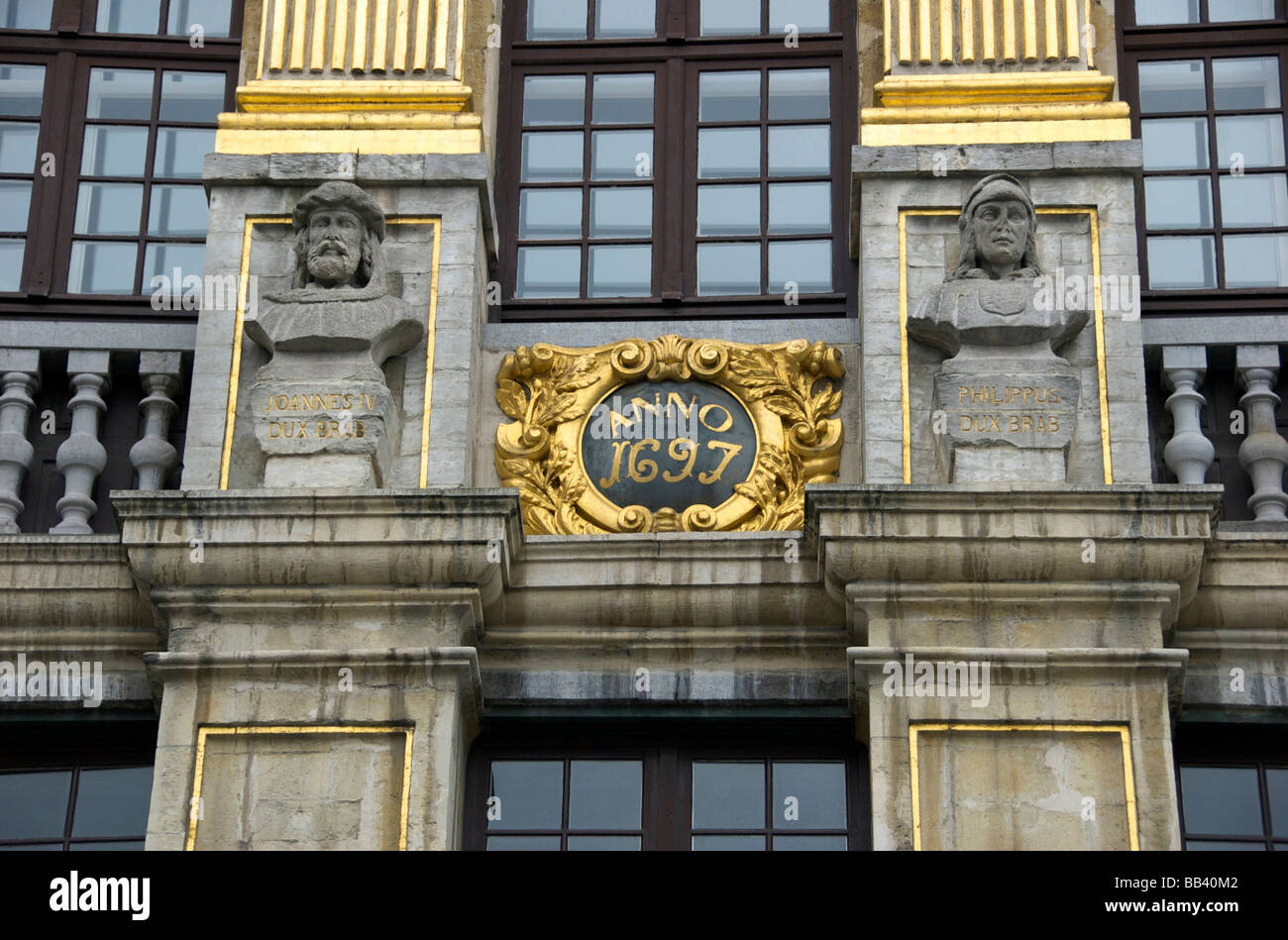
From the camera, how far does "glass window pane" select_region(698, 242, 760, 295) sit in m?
18.5

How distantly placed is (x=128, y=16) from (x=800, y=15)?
448 centimetres

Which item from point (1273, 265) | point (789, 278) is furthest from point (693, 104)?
point (1273, 265)

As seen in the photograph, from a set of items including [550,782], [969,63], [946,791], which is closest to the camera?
[946,791]

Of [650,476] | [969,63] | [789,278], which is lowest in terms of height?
[650,476]

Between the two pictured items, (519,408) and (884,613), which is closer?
(884,613)

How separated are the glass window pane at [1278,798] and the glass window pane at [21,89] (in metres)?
8.95

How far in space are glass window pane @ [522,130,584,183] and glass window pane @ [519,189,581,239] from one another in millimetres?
109

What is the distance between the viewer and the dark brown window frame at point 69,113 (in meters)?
18.4

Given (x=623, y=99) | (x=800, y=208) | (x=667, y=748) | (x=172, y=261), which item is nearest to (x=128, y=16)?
(x=172, y=261)

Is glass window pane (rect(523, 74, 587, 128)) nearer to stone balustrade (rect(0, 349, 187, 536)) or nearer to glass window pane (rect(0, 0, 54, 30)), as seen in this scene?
stone balustrade (rect(0, 349, 187, 536))

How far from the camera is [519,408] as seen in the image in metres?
17.7

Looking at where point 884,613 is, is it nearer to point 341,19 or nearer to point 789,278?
point 789,278

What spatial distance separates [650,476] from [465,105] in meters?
2.72

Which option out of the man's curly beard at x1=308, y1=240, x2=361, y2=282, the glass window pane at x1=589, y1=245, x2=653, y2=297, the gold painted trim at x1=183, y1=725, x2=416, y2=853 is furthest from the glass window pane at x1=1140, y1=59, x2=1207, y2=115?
the gold painted trim at x1=183, y1=725, x2=416, y2=853
